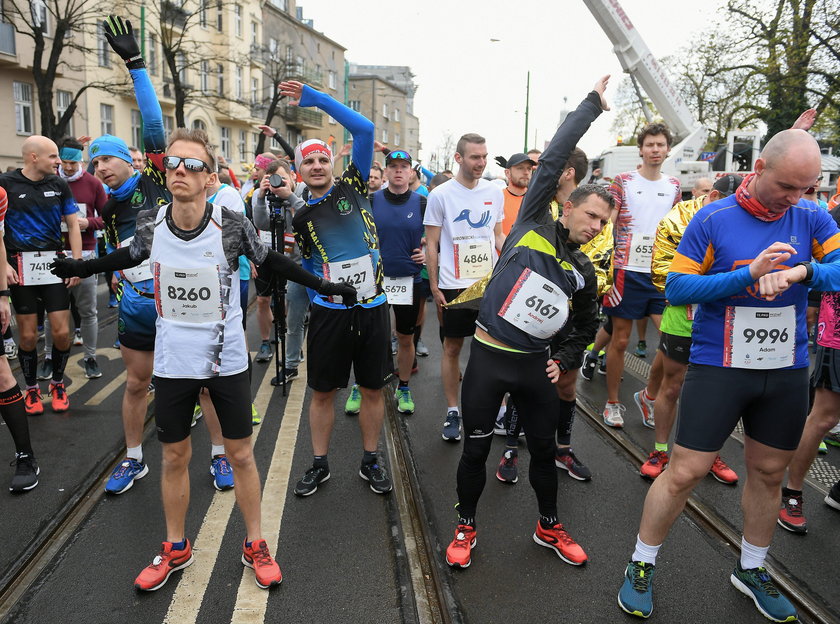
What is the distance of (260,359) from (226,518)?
3648mm

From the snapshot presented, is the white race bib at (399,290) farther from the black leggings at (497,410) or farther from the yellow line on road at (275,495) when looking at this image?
the black leggings at (497,410)

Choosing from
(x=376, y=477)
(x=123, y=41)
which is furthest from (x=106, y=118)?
(x=376, y=477)

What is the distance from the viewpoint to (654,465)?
427 centimetres

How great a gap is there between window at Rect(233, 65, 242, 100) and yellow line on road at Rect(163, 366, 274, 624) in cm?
A: 3993

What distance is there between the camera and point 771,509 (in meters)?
2.95

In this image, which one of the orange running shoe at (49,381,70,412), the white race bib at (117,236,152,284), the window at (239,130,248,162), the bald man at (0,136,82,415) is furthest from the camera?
the window at (239,130,248,162)

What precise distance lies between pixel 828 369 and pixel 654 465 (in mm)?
1280

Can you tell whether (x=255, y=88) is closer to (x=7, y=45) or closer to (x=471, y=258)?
(x=7, y=45)

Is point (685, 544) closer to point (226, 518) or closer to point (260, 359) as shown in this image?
point (226, 518)

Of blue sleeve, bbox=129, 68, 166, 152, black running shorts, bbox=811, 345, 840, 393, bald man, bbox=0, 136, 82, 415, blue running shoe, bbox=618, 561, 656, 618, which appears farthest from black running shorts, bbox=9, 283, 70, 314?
black running shorts, bbox=811, 345, 840, 393

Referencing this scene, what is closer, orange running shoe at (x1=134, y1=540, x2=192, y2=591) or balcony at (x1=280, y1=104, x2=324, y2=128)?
orange running shoe at (x1=134, y1=540, x2=192, y2=591)

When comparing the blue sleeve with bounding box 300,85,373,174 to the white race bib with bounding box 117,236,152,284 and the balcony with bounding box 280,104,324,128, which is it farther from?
the balcony with bounding box 280,104,324,128

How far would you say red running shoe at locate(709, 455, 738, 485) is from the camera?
415 centimetres

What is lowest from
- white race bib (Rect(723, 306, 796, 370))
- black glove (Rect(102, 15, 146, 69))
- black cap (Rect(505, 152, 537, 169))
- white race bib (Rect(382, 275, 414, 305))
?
white race bib (Rect(382, 275, 414, 305))
